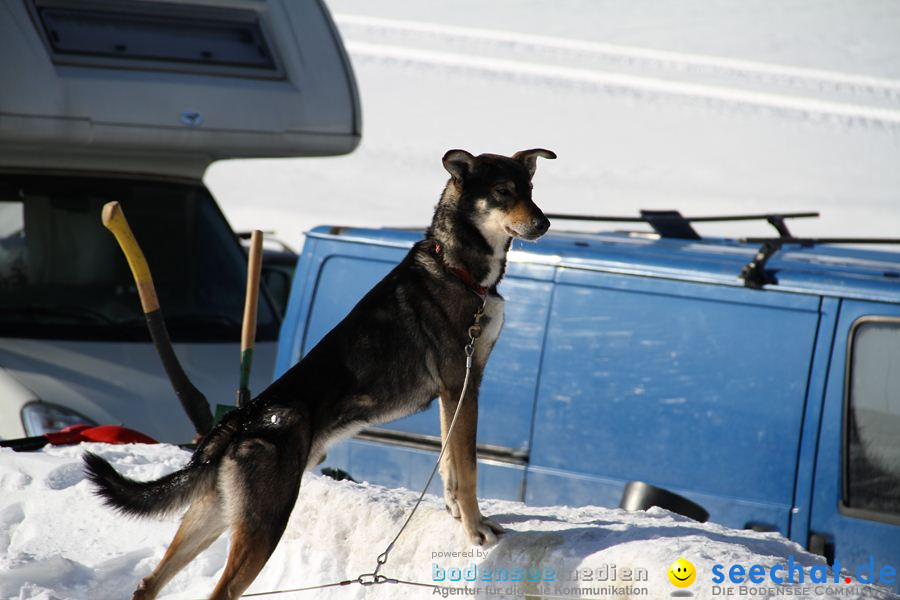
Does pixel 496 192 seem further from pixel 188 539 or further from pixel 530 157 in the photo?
pixel 188 539

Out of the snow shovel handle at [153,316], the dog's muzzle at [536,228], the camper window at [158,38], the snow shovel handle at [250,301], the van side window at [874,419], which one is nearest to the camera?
the dog's muzzle at [536,228]

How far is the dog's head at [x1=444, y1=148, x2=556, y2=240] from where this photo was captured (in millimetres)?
3543

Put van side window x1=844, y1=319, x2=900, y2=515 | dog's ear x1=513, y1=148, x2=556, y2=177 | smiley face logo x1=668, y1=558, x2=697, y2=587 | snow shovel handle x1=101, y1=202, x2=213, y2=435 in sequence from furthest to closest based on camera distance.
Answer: van side window x1=844, y1=319, x2=900, y2=515 → snow shovel handle x1=101, y1=202, x2=213, y2=435 → dog's ear x1=513, y1=148, x2=556, y2=177 → smiley face logo x1=668, y1=558, x2=697, y2=587

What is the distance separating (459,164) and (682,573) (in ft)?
4.46

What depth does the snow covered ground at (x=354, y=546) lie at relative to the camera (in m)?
3.36

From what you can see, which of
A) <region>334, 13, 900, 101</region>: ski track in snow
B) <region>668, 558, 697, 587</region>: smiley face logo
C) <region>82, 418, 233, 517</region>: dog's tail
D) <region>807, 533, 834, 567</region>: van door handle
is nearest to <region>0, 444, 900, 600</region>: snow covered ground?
<region>668, 558, 697, 587</region>: smiley face logo

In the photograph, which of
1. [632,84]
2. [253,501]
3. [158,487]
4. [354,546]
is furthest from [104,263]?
Answer: [632,84]

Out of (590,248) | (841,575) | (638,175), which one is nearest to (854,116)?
(638,175)

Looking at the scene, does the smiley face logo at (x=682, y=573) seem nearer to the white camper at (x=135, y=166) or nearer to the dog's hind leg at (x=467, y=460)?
the dog's hind leg at (x=467, y=460)

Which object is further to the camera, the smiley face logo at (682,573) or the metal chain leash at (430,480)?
the metal chain leash at (430,480)

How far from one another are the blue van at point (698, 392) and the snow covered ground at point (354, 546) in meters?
0.86

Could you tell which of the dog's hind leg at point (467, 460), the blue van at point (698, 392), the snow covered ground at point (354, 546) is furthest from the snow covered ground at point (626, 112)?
the dog's hind leg at point (467, 460)

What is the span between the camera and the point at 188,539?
11.2 ft

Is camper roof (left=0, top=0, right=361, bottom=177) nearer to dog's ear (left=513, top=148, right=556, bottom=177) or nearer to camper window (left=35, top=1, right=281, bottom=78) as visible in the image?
camper window (left=35, top=1, right=281, bottom=78)
